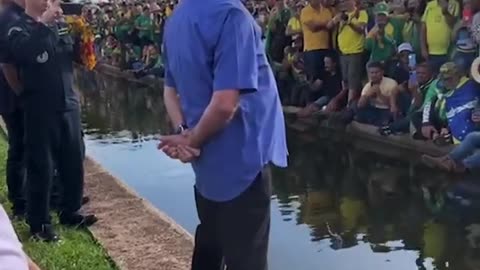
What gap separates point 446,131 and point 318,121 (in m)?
3.06

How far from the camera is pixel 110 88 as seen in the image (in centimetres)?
1980

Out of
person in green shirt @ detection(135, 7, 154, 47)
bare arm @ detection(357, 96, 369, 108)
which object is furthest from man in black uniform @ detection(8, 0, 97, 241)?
person in green shirt @ detection(135, 7, 154, 47)

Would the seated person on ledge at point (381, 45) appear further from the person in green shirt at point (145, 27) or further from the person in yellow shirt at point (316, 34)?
the person in green shirt at point (145, 27)

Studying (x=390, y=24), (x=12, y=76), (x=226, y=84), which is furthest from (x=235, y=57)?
(x=390, y=24)

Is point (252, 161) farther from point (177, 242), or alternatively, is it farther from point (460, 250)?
point (460, 250)

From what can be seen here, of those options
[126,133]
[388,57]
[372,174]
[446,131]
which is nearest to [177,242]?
[372,174]

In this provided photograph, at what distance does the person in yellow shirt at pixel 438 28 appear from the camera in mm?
10508

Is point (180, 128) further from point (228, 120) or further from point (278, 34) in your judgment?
point (278, 34)

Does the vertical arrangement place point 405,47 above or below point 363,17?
below

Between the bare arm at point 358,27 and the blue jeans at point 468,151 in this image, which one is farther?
the bare arm at point 358,27

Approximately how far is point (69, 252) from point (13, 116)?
1.27 metres

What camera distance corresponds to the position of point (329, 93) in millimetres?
12711

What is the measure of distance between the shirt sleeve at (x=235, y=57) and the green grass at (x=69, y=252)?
7.50 feet

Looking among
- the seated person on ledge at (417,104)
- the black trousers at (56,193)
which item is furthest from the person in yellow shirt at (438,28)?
the black trousers at (56,193)
